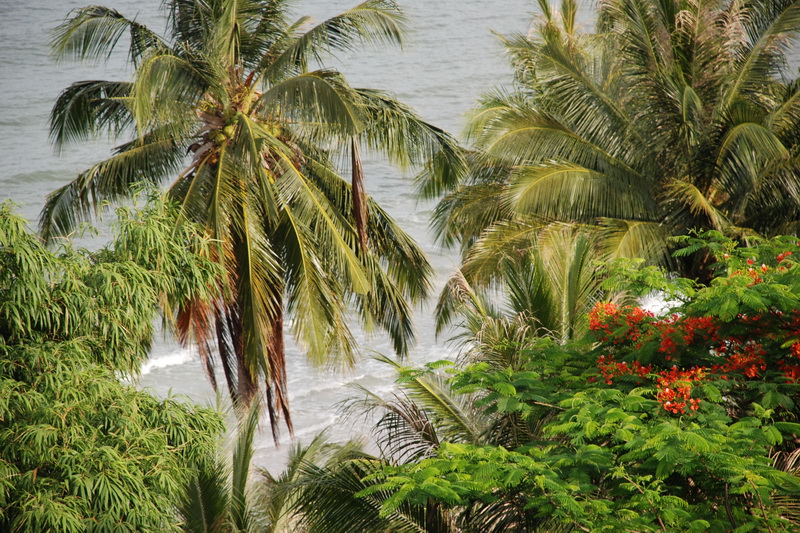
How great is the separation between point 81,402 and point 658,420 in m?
4.70

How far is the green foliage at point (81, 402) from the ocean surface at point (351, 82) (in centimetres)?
1374

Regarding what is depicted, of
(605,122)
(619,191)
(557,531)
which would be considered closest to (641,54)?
(605,122)

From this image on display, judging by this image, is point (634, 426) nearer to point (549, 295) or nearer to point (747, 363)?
point (747, 363)

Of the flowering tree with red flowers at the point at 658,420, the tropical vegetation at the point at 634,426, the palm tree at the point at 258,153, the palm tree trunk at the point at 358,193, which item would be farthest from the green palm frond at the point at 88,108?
the flowering tree with red flowers at the point at 658,420

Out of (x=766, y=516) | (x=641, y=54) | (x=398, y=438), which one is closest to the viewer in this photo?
(x=766, y=516)

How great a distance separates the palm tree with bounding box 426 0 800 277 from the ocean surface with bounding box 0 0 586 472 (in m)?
12.3

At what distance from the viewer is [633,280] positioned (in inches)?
294

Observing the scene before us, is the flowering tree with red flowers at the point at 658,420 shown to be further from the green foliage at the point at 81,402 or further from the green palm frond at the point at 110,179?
the green palm frond at the point at 110,179

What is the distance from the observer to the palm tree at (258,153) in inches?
382

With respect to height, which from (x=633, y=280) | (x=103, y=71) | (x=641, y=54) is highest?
(x=641, y=54)

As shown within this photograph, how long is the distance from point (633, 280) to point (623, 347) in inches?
24.7

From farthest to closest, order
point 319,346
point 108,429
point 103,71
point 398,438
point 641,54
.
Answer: point 103,71 → point 641,54 → point 319,346 → point 398,438 → point 108,429

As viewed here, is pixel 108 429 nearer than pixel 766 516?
No

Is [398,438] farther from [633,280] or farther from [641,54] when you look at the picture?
[641,54]
